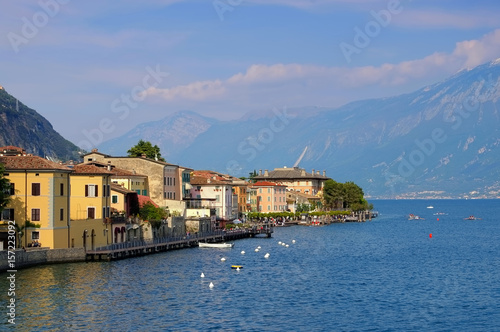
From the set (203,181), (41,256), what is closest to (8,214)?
(41,256)

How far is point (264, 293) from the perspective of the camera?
2486 inches

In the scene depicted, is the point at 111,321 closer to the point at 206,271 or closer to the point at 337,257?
the point at 206,271

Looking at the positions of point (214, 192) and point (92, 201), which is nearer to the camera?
point (92, 201)

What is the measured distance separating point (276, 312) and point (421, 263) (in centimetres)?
3833

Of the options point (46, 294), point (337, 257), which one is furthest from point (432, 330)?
point (337, 257)

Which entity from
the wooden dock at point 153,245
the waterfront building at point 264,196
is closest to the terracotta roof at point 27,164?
the wooden dock at point 153,245

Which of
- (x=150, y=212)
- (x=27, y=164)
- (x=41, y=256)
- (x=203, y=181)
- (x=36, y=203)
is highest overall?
(x=203, y=181)

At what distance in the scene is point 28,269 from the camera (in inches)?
2763

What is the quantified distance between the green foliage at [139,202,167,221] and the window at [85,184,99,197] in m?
15.2

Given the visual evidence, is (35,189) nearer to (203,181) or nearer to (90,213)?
(90,213)

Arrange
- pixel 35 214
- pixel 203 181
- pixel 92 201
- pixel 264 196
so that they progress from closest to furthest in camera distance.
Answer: pixel 35 214, pixel 92 201, pixel 203 181, pixel 264 196

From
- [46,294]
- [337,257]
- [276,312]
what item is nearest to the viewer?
[276,312]

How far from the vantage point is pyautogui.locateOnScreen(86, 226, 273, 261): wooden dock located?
80.2 metres

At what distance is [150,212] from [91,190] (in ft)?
55.1
